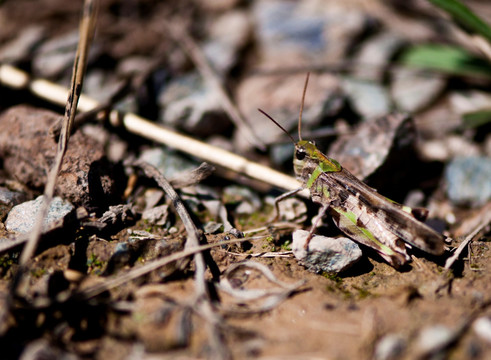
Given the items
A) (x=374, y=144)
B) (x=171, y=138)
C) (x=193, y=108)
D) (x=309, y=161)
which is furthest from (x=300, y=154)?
(x=193, y=108)

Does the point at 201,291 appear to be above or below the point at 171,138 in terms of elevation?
below

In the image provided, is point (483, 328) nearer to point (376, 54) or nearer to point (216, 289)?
point (216, 289)

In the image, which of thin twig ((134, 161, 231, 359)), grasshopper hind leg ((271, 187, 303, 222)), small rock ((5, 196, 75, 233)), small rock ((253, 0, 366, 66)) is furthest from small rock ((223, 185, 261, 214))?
small rock ((253, 0, 366, 66))

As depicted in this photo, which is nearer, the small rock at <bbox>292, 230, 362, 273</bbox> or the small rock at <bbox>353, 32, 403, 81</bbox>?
the small rock at <bbox>292, 230, 362, 273</bbox>

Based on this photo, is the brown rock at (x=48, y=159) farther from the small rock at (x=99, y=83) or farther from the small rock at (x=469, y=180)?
the small rock at (x=469, y=180)

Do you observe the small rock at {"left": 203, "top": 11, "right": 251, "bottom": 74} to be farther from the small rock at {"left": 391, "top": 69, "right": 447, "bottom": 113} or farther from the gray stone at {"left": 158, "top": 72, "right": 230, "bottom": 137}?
the small rock at {"left": 391, "top": 69, "right": 447, "bottom": 113}

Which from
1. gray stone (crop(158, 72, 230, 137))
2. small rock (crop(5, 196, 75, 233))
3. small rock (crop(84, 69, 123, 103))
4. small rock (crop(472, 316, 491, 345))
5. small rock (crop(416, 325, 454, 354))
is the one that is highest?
small rock (crop(84, 69, 123, 103))

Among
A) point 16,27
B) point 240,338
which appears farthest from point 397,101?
point 16,27

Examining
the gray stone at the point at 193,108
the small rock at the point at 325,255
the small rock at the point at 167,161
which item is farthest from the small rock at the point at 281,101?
the small rock at the point at 325,255
